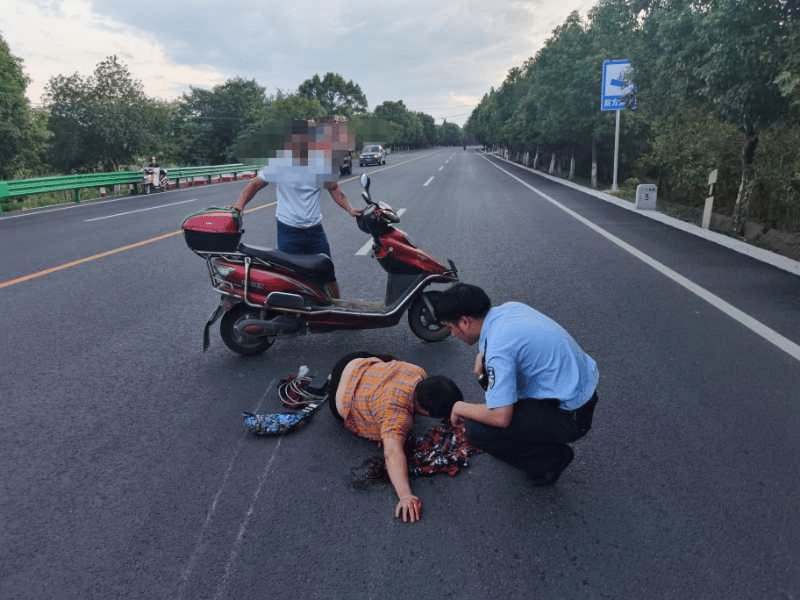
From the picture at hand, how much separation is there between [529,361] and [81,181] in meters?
20.4

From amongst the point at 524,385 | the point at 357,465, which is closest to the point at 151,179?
the point at 357,465

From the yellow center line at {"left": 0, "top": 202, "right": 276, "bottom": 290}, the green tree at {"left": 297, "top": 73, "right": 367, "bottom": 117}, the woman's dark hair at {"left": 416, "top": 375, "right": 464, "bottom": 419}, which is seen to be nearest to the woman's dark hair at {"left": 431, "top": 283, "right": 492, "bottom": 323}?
the woman's dark hair at {"left": 416, "top": 375, "right": 464, "bottom": 419}

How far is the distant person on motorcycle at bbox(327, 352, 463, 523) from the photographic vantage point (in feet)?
10.5

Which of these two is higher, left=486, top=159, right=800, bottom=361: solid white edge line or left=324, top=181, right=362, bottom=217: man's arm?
left=324, top=181, right=362, bottom=217: man's arm

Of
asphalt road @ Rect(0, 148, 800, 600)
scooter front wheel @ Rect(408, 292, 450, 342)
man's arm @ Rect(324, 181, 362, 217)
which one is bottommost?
asphalt road @ Rect(0, 148, 800, 600)

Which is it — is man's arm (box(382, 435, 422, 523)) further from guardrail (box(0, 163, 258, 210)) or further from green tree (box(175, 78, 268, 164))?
green tree (box(175, 78, 268, 164))

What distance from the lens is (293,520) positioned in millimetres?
2828

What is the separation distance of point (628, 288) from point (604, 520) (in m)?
4.83

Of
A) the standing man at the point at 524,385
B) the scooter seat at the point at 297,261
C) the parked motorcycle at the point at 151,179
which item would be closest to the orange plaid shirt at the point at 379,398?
the standing man at the point at 524,385

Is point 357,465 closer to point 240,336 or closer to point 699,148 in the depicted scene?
point 240,336

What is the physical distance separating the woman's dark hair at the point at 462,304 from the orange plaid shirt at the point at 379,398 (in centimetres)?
72

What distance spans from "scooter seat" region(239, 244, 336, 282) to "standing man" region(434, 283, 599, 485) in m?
2.21

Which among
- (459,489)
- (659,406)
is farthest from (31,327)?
(659,406)

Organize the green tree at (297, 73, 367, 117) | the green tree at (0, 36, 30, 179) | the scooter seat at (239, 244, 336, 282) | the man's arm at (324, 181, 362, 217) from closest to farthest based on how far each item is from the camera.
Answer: the scooter seat at (239, 244, 336, 282) → the man's arm at (324, 181, 362, 217) → the green tree at (0, 36, 30, 179) → the green tree at (297, 73, 367, 117)
